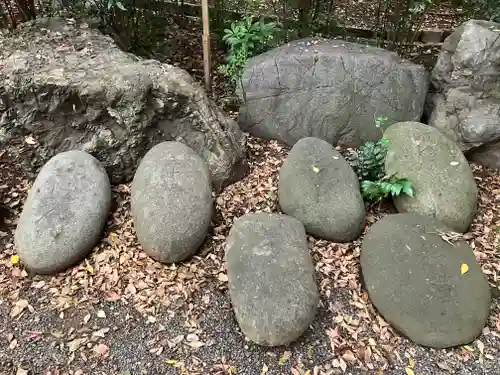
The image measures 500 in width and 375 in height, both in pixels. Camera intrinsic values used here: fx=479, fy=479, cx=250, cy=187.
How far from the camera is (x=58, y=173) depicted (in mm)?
3223

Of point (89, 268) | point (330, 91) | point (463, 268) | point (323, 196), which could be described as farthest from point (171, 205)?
point (463, 268)

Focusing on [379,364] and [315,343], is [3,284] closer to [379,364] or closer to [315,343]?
[315,343]

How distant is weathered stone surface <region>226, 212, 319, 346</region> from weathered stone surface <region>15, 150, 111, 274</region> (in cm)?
92

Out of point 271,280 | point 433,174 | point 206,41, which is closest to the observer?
point 271,280

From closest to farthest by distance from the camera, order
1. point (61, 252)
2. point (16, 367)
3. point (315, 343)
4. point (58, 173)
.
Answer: point (16, 367) → point (315, 343) → point (61, 252) → point (58, 173)

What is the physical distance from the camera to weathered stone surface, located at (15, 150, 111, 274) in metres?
2.99

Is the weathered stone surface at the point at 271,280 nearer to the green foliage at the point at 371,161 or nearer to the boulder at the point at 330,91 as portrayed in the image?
the green foliage at the point at 371,161

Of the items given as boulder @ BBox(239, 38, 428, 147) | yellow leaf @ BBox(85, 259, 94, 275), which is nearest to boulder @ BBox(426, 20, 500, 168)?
boulder @ BBox(239, 38, 428, 147)

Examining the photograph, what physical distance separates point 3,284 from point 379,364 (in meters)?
2.35

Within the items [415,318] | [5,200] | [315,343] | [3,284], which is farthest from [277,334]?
[5,200]

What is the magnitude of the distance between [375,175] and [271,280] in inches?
56.6

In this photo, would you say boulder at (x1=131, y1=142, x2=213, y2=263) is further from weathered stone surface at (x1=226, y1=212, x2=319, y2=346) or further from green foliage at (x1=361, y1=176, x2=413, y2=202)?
green foliage at (x1=361, y1=176, x2=413, y2=202)

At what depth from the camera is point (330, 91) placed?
4000mm

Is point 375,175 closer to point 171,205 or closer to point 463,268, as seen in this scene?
point 463,268
